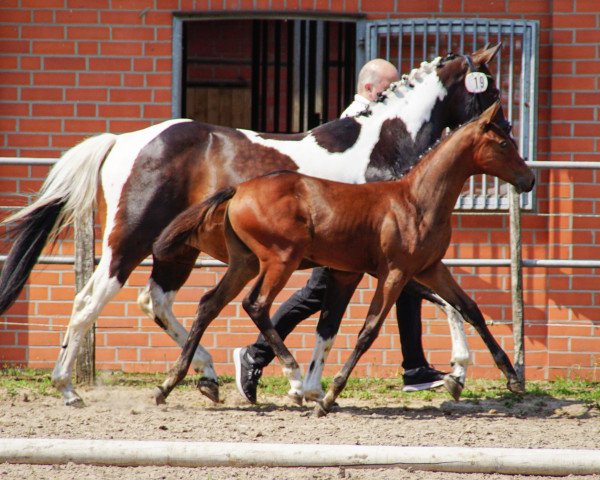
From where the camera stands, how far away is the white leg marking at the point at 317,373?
21.2 ft

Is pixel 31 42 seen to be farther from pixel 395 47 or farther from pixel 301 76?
pixel 395 47

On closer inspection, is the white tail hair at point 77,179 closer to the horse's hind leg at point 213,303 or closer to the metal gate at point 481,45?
the horse's hind leg at point 213,303

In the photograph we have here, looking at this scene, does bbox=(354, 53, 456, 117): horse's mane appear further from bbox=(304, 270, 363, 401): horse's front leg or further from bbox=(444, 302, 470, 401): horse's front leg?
bbox=(444, 302, 470, 401): horse's front leg

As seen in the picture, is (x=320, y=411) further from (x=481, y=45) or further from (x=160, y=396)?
(x=481, y=45)

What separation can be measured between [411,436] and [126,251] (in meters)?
2.10

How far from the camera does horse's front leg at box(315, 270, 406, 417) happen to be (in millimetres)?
6043

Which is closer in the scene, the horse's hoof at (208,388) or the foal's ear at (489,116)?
the foal's ear at (489,116)

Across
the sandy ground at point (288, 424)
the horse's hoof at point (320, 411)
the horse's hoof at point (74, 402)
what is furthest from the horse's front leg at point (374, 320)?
the horse's hoof at point (74, 402)

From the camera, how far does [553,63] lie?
8039 millimetres

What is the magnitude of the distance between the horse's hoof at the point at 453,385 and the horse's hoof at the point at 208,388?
1.42 metres

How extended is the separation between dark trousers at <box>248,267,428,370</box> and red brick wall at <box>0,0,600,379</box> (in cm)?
95

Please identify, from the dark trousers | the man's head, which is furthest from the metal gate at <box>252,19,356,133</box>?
the dark trousers

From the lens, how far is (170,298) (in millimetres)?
6848

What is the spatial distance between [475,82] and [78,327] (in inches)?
111
